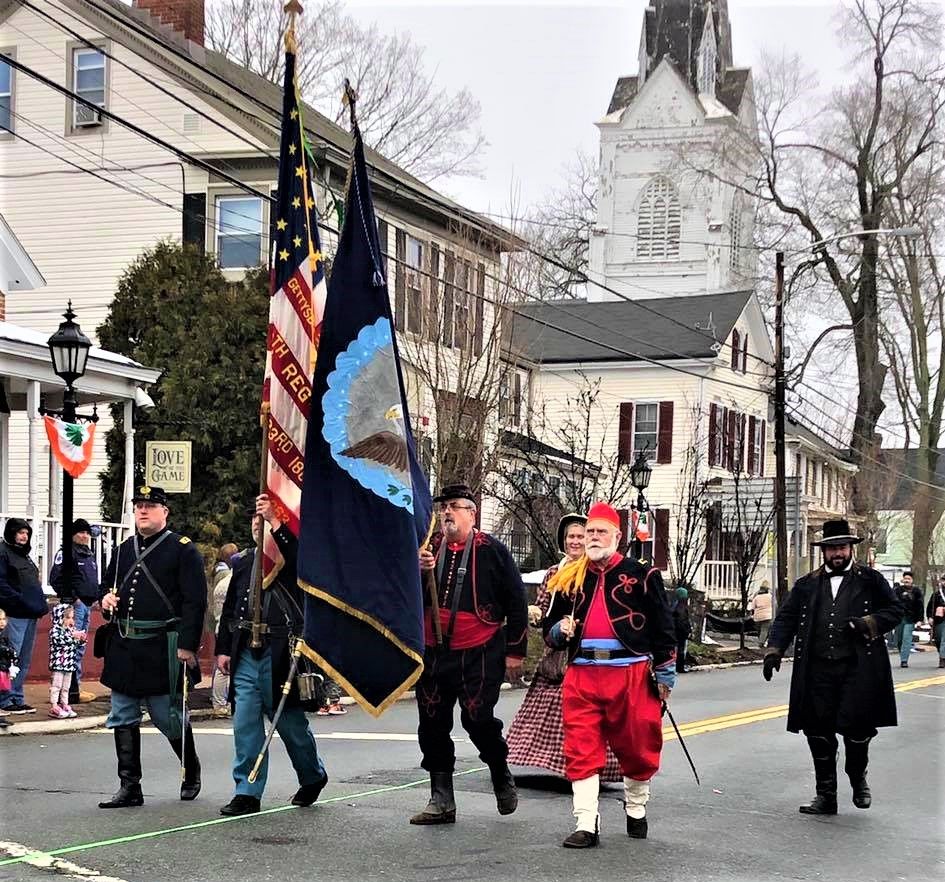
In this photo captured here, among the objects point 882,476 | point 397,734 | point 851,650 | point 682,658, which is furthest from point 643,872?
point 882,476

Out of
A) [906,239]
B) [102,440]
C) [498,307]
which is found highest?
[906,239]

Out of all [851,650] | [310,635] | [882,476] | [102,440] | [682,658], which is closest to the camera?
[310,635]

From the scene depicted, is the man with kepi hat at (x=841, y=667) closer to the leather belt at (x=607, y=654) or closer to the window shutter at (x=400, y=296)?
the leather belt at (x=607, y=654)

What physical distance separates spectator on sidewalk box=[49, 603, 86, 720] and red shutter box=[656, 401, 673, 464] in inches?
1253

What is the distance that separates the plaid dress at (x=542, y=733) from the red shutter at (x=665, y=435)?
1368 inches

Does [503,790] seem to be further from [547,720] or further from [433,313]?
[433,313]

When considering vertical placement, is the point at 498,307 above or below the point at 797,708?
above

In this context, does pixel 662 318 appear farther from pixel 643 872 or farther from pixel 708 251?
pixel 643 872

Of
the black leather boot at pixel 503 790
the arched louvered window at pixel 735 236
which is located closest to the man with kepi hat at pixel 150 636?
the black leather boot at pixel 503 790

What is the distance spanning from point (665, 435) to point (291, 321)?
120 feet

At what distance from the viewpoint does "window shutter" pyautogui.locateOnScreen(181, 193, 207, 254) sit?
93.7ft

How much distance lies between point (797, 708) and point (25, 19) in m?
25.7

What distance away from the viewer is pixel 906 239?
48.7 m

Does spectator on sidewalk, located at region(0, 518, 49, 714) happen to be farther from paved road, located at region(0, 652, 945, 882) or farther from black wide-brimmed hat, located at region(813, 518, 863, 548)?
black wide-brimmed hat, located at region(813, 518, 863, 548)
